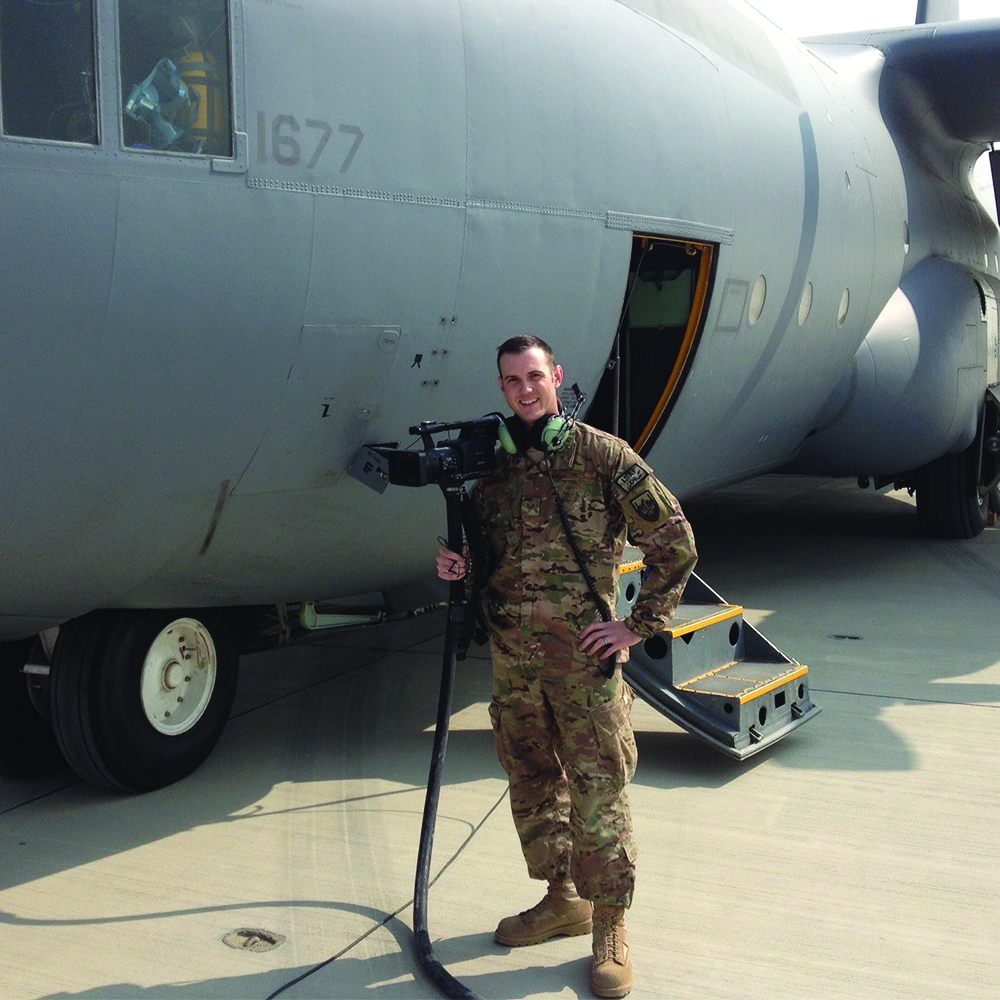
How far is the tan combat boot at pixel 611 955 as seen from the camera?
3316 millimetres

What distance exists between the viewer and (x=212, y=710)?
5.07m

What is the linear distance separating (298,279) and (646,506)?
4.91 ft

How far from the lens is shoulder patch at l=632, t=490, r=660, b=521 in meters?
3.35

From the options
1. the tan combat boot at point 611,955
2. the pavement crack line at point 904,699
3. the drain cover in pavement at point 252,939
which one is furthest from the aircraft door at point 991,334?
the drain cover in pavement at point 252,939

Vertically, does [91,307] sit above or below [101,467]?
above

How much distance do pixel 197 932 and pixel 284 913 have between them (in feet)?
0.91

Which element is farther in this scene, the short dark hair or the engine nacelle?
the engine nacelle

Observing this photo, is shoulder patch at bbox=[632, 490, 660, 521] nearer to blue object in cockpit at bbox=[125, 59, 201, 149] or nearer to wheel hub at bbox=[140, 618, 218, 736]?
blue object in cockpit at bbox=[125, 59, 201, 149]

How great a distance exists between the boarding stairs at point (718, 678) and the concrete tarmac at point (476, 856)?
0.50 ft

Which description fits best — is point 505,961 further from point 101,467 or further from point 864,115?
point 864,115

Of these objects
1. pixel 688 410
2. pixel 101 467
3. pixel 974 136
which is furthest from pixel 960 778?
pixel 974 136

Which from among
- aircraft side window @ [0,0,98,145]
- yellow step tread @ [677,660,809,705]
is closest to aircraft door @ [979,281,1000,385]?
yellow step tread @ [677,660,809,705]

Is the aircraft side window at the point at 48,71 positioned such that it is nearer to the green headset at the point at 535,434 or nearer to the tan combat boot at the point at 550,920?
the green headset at the point at 535,434

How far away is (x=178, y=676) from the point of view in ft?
16.2
